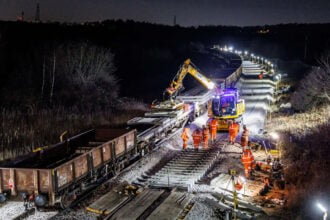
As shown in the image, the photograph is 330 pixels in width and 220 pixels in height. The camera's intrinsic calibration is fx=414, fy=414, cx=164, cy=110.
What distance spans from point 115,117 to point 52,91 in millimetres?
10550

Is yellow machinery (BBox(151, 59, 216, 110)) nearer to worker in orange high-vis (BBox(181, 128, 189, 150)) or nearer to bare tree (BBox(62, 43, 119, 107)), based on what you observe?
worker in orange high-vis (BBox(181, 128, 189, 150))

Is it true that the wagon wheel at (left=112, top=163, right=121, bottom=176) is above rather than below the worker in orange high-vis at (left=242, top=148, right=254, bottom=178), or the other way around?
below

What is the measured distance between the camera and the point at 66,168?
43.7 feet

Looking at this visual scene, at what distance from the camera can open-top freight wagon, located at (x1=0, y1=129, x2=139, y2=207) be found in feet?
42.1

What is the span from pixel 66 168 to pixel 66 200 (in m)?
1.09

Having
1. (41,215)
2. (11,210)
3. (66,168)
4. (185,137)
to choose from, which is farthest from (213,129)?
(11,210)

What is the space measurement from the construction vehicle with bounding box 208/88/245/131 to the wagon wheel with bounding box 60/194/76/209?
11.5 metres

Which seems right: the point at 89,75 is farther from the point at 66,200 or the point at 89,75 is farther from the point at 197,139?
the point at 66,200

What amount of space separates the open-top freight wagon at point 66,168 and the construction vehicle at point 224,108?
21.0 feet

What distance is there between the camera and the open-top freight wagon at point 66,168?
1284 centimetres

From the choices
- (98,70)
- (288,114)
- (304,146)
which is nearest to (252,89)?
(288,114)

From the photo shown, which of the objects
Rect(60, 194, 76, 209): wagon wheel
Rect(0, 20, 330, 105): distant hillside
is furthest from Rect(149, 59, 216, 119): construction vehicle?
Rect(0, 20, 330, 105): distant hillside

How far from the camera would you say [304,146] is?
19.3 metres

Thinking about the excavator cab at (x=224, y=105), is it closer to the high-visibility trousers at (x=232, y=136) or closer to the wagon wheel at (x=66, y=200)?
the high-visibility trousers at (x=232, y=136)
